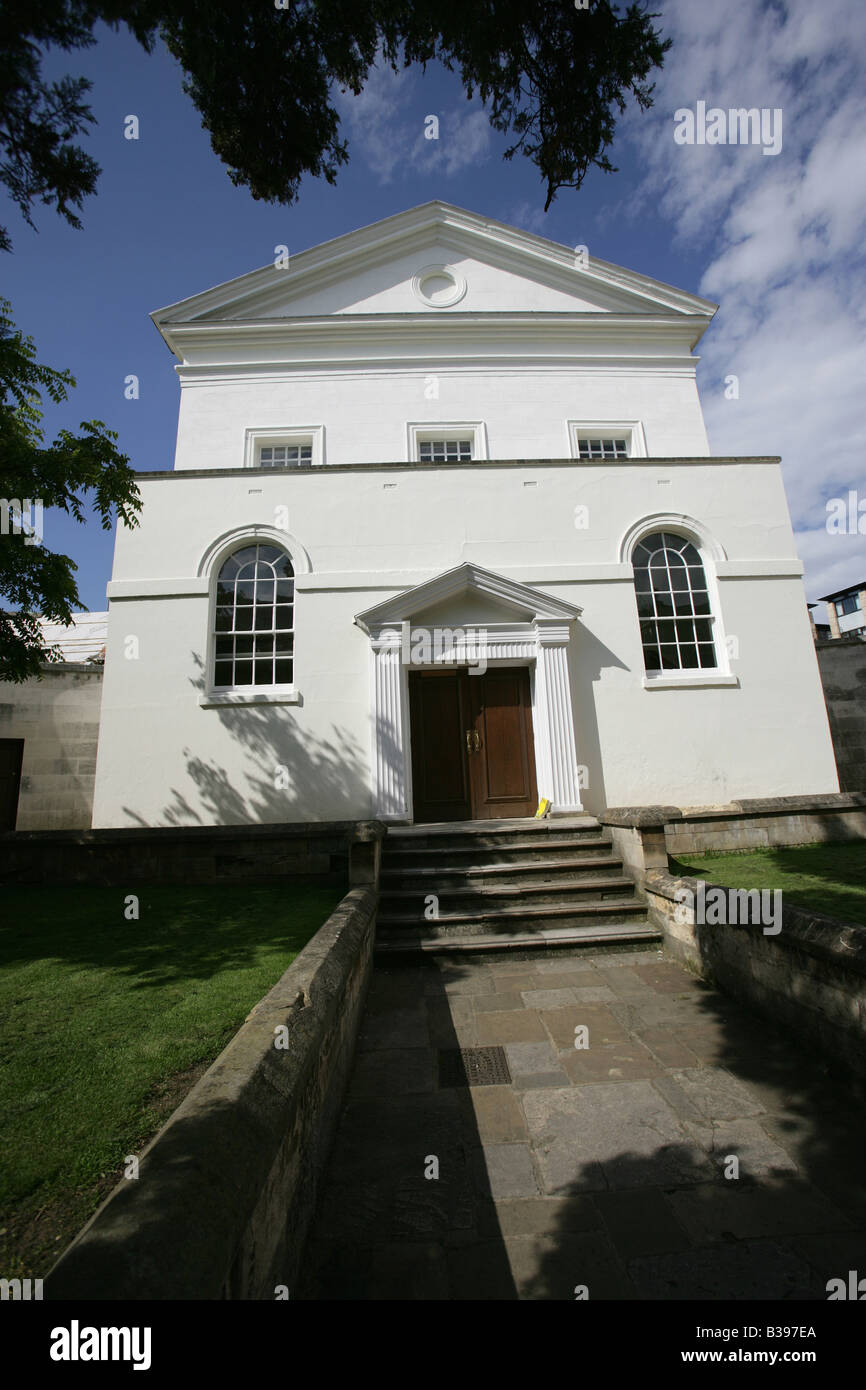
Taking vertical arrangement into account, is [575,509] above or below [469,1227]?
above

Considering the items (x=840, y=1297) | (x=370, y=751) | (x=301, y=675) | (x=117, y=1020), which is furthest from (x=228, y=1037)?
(x=301, y=675)

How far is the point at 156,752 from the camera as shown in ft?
30.7

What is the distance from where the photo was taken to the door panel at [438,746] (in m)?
9.35

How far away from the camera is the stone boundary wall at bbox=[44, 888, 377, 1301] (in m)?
1.30

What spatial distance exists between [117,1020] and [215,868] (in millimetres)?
4404

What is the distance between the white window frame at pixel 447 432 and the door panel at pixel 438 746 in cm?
595

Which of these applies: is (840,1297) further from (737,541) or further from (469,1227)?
(737,541)

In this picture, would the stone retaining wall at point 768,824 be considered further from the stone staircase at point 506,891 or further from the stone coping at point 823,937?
the stone coping at point 823,937

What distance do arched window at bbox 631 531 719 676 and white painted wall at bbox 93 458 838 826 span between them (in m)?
0.36

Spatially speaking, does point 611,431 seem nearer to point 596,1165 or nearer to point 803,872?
point 803,872

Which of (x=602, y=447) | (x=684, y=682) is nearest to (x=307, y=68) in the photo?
(x=684, y=682)

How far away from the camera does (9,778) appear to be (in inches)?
448

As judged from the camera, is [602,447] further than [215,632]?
Yes

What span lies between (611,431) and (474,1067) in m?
Result: 13.2
